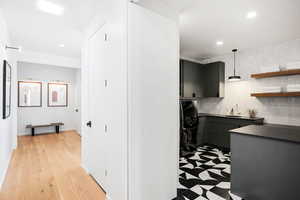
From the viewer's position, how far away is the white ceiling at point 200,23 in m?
2.09

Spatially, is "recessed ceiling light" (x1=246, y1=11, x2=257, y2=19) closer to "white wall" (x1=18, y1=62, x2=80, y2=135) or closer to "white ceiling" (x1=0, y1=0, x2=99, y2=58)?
"white ceiling" (x1=0, y1=0, x2=99, y2=58)

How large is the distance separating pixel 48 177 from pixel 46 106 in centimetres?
410

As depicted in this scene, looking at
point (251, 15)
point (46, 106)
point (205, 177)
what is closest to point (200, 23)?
point (251, 15)

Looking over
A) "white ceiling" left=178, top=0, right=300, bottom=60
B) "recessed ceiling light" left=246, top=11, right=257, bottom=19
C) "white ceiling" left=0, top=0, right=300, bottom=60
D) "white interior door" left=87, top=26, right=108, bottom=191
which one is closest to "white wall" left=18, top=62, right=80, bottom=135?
"white ceiling" left=0, top=0, right=300, bottom=60

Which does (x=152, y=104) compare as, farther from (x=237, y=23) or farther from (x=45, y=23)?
(x=45, y=23)

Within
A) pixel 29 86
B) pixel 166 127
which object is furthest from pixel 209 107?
pixel 29 86

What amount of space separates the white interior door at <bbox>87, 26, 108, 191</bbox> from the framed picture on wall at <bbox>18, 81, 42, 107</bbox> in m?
4.28

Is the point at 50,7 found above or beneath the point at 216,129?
above

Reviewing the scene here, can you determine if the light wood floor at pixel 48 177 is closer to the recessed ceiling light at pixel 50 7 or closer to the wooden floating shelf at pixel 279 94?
the recessed ceiling light at pixel 50 7

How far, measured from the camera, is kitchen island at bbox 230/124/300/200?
1613mm

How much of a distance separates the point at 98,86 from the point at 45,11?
59.4 inches

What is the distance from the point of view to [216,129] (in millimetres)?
4004

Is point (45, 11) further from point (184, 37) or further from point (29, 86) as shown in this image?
point (29, 86)

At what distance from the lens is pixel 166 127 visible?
1866 millimetres
